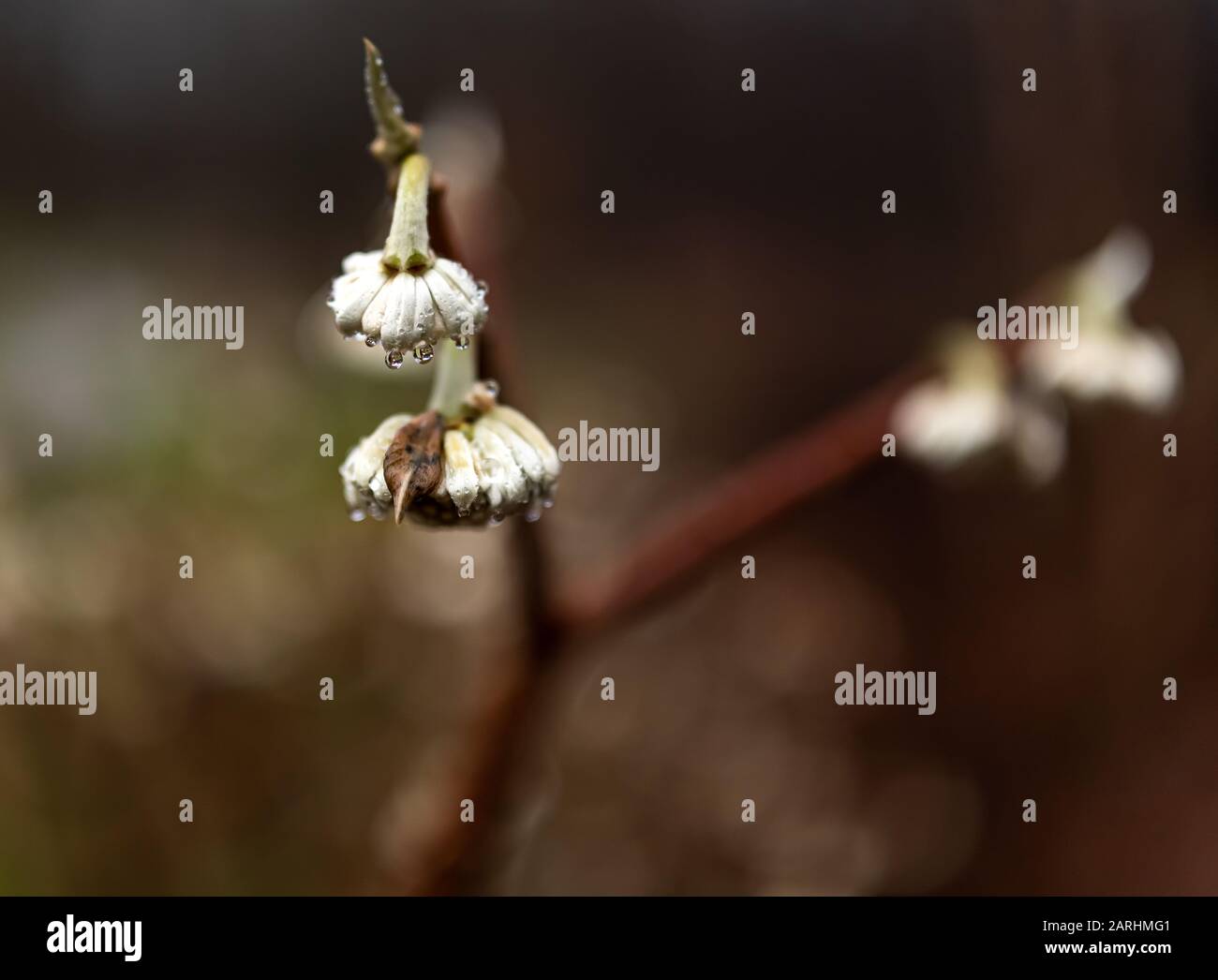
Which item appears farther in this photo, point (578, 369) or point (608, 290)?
point (608, 290)

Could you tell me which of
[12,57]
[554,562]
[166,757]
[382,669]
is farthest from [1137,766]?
[12,57]

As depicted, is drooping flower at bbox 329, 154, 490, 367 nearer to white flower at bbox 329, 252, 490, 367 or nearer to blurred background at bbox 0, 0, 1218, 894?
white flower at bbox 329, 252, 490, 367

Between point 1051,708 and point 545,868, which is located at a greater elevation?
point 1051,708

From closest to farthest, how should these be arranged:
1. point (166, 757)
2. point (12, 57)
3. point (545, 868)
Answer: point (166, 757) → point (545, 868) → point (12, 57)

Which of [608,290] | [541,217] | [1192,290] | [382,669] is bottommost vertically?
[382,669]

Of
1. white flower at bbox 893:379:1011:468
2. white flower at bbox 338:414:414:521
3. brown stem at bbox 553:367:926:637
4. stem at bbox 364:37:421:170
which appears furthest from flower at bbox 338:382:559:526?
white flower at bbox 893:379:1011:468

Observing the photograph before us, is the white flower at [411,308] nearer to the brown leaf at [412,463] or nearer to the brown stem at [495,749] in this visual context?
the brown leaf at [412,463]

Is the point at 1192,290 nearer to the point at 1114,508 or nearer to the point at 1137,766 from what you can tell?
the point at 1114,508

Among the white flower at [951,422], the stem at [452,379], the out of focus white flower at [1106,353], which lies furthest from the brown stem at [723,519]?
the stem at [452,379]
